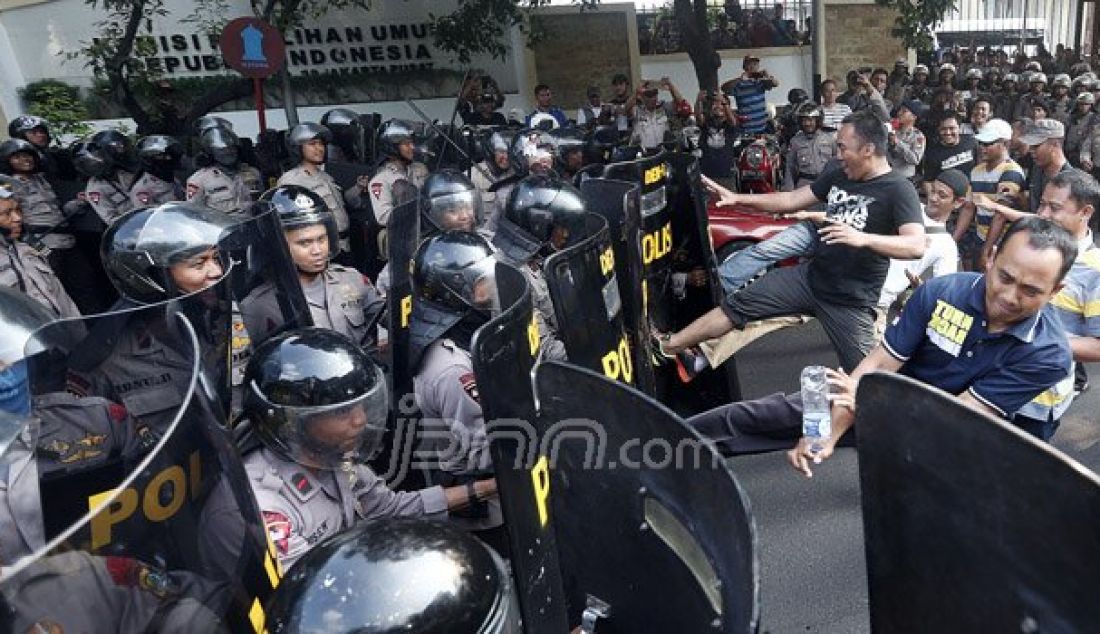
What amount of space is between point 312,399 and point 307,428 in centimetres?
7

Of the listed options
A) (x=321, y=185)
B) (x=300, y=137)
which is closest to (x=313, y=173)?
(x=321, y=185)

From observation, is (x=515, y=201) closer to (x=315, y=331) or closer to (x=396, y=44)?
(x=315, y=331)

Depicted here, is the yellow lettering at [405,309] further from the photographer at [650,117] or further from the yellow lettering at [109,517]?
the photographer at [650,117]

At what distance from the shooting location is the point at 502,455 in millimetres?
1548

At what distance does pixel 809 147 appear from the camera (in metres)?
7.71

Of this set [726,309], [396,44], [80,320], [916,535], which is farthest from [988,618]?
[396,44]

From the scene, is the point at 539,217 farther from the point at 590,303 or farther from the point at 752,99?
the point at 752,99

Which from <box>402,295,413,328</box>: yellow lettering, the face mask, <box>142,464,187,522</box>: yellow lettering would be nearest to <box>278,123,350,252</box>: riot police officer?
<box>402,295,413,328</box>: yellow lettering

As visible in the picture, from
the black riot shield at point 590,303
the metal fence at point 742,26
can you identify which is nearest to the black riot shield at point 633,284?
→ the black riot shield at point 590,303

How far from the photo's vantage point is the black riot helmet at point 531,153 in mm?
5406

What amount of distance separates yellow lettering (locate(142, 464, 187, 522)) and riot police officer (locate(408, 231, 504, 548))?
4.35ft

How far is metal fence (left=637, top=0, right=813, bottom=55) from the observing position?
1501 centimetres

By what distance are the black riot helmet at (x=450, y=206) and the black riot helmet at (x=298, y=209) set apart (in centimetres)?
47

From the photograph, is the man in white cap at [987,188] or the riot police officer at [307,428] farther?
the man in white cap at [987,188]
